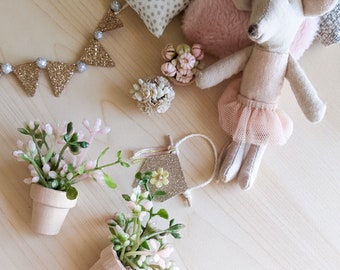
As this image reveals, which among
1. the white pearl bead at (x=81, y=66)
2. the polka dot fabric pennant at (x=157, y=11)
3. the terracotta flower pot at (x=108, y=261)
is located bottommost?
the terracotta flower pot at (x=108, y=261)

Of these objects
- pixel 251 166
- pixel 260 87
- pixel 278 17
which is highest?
pixel 278 17

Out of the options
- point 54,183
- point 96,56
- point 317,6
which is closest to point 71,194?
point 54,183

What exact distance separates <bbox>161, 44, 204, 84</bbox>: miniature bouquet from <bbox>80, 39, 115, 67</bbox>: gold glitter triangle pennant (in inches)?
4.0

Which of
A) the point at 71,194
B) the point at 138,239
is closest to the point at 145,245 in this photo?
the point at 138,239

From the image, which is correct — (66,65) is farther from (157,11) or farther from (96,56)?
(157,11)

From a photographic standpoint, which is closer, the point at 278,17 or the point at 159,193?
the point at 278,17

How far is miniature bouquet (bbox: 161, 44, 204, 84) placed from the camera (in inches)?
31.8

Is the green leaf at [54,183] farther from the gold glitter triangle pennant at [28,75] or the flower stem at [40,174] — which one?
the gold glitter triangle pennant at [28,75]

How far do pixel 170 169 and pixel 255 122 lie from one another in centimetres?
18

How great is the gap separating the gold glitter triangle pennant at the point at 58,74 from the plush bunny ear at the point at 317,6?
0.40m

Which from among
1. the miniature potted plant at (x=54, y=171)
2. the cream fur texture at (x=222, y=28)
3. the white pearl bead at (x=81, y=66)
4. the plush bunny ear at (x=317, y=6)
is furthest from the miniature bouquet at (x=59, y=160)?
the plush bunny ear at (x=317, y=6)

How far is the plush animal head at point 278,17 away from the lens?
669 mm

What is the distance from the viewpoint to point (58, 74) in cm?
84

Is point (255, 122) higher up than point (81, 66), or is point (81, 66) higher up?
point (81, 66)
